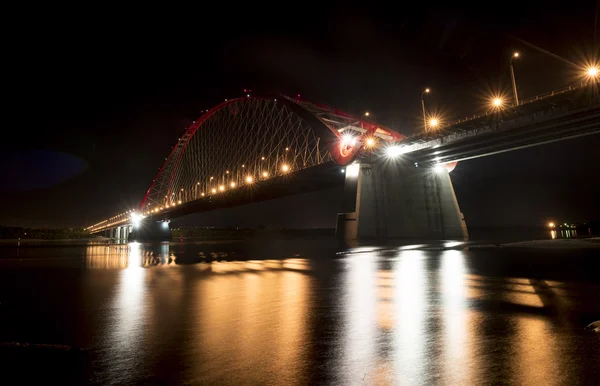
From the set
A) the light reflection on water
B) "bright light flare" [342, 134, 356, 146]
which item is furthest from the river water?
"bright light flare" [342, 134, 356, 146]

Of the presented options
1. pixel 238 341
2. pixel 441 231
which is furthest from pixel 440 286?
pixel 441 231

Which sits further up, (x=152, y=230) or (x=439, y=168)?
(x=439, y=168)

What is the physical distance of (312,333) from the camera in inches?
214

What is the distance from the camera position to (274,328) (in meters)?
5.77

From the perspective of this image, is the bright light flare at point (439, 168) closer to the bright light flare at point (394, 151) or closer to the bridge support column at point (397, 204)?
the bridge support column at point (397, 204)

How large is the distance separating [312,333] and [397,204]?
156 feet

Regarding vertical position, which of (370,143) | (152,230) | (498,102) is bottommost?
(152,230)

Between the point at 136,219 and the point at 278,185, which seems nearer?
the point at 278,185

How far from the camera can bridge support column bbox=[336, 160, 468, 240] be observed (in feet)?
156

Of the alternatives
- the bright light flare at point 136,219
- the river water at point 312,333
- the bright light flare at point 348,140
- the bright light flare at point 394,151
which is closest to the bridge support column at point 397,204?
the bright light flare at point 394,151

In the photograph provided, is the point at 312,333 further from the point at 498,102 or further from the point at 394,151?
the point at 394,151

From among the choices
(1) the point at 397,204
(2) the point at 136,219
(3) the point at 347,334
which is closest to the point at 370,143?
(1) the point at 397,204

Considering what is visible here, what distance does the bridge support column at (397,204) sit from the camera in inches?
1874

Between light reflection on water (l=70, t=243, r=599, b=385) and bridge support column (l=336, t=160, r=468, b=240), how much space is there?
37475 mm
